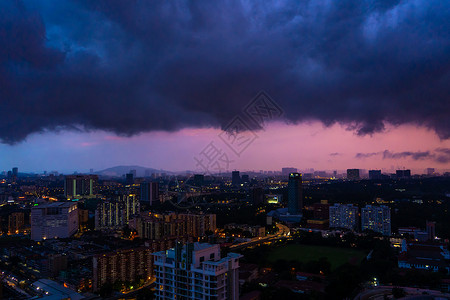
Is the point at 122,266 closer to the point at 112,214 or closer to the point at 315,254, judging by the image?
the point at 315,254

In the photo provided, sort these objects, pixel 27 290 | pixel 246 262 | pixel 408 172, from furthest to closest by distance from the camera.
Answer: pixel 408 172 < pixel 246 262 < pixel 27 290

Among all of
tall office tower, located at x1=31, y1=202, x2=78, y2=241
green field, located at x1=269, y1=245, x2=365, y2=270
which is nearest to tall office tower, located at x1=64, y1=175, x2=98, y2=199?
tall office tower, located at x1=31, y1=202, x2=78, y2=241

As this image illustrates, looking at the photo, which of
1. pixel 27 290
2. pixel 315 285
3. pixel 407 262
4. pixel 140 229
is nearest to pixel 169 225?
pixel 140 229

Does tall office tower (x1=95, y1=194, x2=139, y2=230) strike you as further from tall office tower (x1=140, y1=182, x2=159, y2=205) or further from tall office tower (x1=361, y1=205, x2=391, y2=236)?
tall office tower (x1=361, y1=205, x2=391, y2=236)

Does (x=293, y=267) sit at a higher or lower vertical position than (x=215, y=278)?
lower

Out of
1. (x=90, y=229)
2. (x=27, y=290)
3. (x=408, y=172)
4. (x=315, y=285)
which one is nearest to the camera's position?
(x=315, y=285)

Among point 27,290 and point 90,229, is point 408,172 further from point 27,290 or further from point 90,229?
point 27,290

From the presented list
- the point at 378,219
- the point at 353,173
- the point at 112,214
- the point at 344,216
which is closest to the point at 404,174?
the point at 353,173

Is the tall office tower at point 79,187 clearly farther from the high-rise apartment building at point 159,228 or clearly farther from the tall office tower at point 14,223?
the high-rise apartment building at point 159,228
